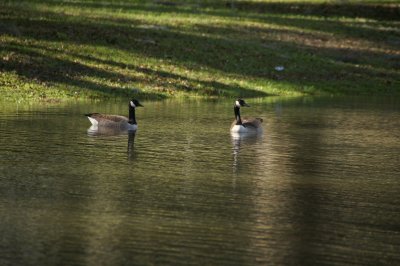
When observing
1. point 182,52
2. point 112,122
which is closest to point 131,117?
point 112,122

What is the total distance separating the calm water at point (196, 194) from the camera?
15.5 metres

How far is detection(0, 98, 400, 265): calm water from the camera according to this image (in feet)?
51.0

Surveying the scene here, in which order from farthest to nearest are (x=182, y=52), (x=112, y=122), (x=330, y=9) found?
1. (x=330, y=9)
2. (x=182, y=52)
3. (x=112, y=122)

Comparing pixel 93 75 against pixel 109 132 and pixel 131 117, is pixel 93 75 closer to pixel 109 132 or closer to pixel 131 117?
pixel 131 117

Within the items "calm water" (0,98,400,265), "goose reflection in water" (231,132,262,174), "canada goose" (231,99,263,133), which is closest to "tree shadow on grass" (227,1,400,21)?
"calm water" (0,98,400,265)

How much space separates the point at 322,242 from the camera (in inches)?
642

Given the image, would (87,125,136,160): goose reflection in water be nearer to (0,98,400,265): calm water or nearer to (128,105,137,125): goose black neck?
(0,98,400,265): calm water

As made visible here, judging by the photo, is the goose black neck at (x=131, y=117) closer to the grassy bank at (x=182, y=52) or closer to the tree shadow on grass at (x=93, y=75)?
the grassy bank at (x=182, y=52)

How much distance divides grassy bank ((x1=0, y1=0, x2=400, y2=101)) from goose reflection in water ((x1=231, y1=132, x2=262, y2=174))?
1304 centimetres

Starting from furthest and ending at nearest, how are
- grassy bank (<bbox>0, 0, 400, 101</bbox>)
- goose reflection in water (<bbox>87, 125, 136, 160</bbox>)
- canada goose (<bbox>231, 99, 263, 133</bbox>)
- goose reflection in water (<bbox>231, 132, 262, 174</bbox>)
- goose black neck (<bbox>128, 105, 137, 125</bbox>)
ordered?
grassy bank (<bbox>0, 0, 400, 101</bbox>)
goose black neck (<bbox>128, 105, 137, 125</bbox>)
canada goose (<bbox>231, 99, 263, 133</bbox>)
goose reflection in water (<bbox>87, 125, 136, 160</bbox>)
goose reflection in water (<bbox>231, 132, 262, 174</bbox>)

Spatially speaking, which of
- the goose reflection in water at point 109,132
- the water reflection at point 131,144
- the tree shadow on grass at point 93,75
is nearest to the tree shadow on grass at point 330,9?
the tree shadow on grass at point 93,75

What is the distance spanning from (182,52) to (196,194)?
3605 cm

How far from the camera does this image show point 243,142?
29844 millimetres

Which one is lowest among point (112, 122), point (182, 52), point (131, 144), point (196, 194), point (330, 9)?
point (196, 194)
